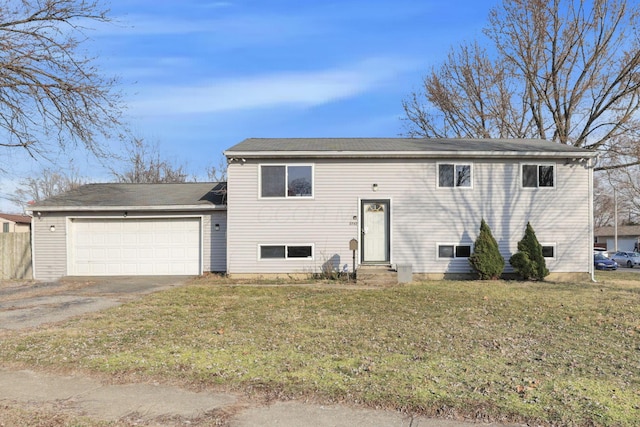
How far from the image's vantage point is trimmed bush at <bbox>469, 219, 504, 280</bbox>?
45.6ft

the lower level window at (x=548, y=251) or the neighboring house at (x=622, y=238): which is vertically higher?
the lower level window at (x=548, y=251)

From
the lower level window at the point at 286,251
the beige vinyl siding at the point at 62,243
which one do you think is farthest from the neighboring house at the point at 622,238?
the beige vinyl siding at the point at 62,243

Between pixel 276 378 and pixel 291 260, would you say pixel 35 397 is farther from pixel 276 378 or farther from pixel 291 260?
pixel 291 260

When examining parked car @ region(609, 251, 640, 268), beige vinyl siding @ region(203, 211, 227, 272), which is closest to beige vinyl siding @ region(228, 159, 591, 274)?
beige vinyl siding @ region(203, 211, 227, 272)

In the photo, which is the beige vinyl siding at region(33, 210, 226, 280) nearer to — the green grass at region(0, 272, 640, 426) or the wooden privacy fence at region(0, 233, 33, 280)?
the wooden privacy fence at region(0, 233, 33, 280)

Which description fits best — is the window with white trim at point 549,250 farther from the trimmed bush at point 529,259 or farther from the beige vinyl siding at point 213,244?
the beige vinyl siding at point 213,244

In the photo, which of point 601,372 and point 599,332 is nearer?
point 601,372

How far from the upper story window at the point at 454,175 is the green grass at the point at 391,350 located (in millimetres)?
5203

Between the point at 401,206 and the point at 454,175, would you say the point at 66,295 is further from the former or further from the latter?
the point at 454,175

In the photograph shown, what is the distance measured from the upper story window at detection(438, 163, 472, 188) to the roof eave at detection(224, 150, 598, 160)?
354 millimetres

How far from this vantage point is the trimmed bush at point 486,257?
13.9m

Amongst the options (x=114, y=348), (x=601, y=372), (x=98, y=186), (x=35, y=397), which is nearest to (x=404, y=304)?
(x=601, y=372)

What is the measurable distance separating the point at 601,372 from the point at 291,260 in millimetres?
10287

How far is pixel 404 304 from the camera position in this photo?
9680 mm
